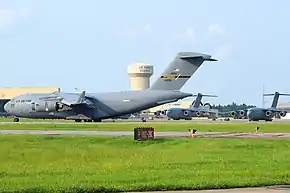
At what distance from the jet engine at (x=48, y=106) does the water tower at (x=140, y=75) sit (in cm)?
9893

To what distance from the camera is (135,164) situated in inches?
1068

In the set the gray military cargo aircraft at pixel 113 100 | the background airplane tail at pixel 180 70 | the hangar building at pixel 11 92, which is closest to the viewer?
the gray military cargo aircraft at pixel 113 100

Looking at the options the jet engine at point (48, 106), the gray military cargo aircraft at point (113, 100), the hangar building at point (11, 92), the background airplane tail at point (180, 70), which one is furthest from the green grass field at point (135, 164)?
the hangar building at point (11, 92)

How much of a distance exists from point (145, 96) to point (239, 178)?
64134mm

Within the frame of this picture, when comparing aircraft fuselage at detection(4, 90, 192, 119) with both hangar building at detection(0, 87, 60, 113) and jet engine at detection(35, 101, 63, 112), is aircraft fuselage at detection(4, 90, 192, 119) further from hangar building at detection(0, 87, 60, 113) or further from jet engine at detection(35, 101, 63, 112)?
hangar building at detection(0, 87, 60, 113)

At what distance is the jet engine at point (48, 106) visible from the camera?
8798 centimetres

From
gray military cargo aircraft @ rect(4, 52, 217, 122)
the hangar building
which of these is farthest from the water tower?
gray military cargo aircraft @ rect(4, 52, 217, 122)

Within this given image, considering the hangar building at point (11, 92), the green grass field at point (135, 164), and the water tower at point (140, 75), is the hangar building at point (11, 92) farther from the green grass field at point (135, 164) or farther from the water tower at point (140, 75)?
the green grass field at point (135, 164)

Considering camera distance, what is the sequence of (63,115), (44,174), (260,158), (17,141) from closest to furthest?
(44,174)
(260,158)
(17,141)
(63,115)

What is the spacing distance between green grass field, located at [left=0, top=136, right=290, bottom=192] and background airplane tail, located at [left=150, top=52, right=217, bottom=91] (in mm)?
42740

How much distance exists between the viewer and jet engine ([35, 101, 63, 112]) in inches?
3464

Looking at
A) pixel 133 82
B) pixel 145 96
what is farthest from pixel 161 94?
pixel 133 82

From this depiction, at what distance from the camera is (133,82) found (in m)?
189

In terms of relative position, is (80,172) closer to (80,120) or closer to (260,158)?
(260,158)
